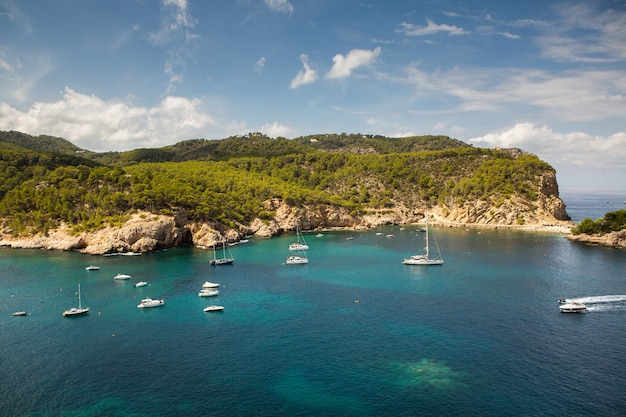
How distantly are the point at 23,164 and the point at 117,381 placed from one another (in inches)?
4563

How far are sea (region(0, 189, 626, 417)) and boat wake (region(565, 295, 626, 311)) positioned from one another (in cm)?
31

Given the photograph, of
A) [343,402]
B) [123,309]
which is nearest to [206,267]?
[123,309]

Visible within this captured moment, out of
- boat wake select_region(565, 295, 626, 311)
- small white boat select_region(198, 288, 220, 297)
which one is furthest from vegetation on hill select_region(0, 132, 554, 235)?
boat wake select_region(565, 295, 626, 311)

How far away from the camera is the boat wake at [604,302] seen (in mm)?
54281

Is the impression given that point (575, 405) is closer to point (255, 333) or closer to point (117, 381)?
point (255, 333)

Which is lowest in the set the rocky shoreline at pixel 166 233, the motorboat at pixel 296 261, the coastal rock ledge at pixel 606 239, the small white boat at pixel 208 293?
the small white boat at pixel 208 293

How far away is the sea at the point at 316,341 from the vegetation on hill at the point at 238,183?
24.7 metres

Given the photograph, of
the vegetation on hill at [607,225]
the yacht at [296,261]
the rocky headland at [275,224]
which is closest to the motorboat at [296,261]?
the yacht at [296,261]

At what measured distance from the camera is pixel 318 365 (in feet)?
128

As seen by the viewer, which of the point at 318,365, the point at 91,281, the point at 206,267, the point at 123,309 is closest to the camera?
the point at 318,365

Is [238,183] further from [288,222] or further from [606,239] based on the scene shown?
[606,239]

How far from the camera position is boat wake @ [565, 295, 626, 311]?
178 feet

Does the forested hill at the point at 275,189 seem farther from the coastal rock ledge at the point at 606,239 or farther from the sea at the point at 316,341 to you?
the coastal rock ledge at the point at 606,239

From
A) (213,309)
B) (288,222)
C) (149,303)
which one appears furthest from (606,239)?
(149,303)
